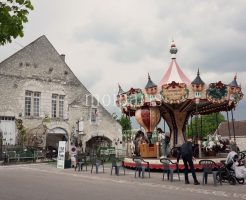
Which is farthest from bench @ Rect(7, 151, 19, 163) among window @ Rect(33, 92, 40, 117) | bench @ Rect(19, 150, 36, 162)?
window @ Rect(33, 92, 40, 117)

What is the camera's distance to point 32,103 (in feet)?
93.6

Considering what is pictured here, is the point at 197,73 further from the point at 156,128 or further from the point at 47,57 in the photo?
the point at 47,57

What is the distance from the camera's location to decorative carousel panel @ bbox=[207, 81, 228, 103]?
1691 cm

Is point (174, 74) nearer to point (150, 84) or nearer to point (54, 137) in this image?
point (150, 84)

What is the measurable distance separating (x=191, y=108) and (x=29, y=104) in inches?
558

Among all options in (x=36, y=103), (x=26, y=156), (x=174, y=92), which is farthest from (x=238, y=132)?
(x=174, y=92)

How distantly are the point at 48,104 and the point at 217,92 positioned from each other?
632 inches

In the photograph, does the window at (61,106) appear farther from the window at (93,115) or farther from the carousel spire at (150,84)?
the carousel spire at (150,84)

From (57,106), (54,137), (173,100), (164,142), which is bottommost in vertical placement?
(164,142)

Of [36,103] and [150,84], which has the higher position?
[36,103]

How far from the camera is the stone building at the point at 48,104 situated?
89.7 ft

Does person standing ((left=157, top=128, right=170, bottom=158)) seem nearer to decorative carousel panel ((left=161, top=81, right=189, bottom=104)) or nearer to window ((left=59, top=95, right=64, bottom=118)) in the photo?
decorative carousel panel ((left=161, top=81, right=189, bottom=104))

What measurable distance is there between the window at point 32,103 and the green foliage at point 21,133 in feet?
4.21

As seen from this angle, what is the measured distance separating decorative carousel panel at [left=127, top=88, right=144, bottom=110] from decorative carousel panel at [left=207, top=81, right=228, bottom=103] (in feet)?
10.6
